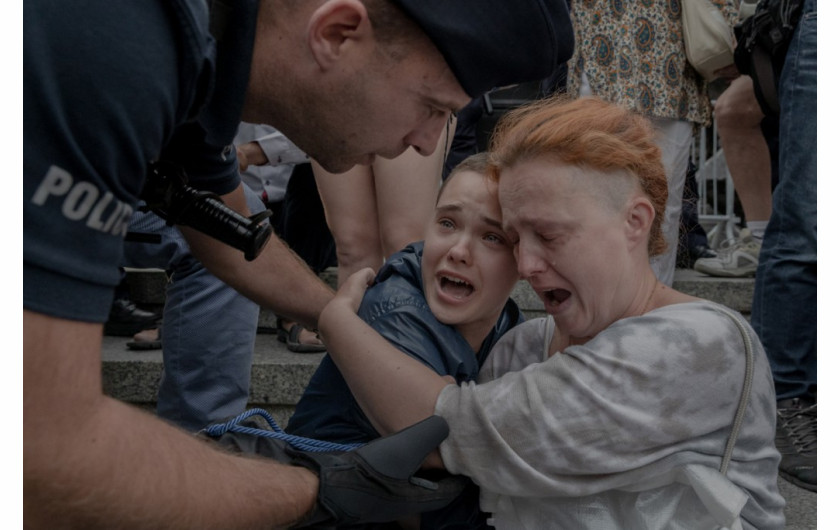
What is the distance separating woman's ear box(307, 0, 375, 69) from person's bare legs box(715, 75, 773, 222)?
2871mm

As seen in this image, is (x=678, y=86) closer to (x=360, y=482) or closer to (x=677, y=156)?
(x=677, y=156)

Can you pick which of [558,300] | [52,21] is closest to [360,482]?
[558,300]

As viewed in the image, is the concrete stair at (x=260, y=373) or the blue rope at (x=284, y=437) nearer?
the blue rope at (x=284, y=437)

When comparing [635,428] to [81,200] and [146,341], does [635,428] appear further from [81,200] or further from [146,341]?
[146,341]

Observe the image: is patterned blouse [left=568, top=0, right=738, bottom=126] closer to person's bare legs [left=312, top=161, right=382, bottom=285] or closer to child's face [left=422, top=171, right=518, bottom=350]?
person's bare legs [left=312, top=161, right=382, bottom=285]

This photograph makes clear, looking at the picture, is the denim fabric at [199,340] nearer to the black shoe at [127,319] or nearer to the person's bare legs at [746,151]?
the black shoe at [127,319]

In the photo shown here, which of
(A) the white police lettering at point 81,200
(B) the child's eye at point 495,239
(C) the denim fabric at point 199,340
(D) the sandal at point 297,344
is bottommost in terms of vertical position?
(D) the sandal at point 297,344

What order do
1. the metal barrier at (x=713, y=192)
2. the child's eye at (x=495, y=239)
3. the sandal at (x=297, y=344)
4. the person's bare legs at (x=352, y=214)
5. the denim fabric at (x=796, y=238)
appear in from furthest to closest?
the metal barrier at (x=713, y=192) < the sandal at (x=297, y=344) < the person's bare legs at (x=352, y=214) < the denim fabric at (x=796, y=238) < the child's eye at (x=495, y=239)

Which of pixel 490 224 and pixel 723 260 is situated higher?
pixel 490 224

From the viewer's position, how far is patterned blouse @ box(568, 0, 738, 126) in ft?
→ 11.4

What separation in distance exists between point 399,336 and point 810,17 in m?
1.82

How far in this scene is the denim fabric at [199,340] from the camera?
2.76 m

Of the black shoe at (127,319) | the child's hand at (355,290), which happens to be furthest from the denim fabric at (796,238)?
the black shoe at (127,319)

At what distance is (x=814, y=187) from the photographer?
2.83 meters
